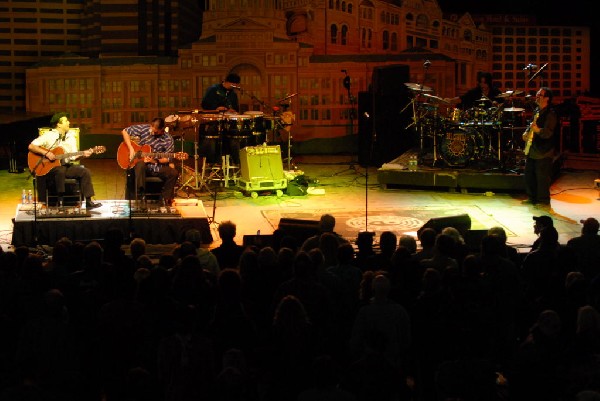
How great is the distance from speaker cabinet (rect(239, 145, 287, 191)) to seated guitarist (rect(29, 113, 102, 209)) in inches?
115

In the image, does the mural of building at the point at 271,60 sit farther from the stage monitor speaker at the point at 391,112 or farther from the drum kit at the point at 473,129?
the drum kit at the point at 473,129

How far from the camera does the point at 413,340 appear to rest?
19.8ft

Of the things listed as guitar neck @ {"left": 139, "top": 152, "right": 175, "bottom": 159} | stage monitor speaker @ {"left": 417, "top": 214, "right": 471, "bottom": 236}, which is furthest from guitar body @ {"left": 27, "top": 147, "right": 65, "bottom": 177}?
stage monitor speaker @ {"left": 417, "top": 214, "right": 471, "bottom": 236}

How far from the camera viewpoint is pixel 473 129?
1405cm

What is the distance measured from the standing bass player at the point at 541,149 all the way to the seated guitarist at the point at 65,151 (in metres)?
5.65

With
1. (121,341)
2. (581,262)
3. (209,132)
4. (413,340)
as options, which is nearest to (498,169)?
(209,132)

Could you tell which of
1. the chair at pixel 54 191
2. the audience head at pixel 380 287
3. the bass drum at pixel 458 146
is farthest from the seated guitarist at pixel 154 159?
the audience head at pixel 380 287

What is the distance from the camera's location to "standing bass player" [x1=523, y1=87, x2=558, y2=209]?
12562mm

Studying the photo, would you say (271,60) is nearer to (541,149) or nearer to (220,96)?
(220,96)

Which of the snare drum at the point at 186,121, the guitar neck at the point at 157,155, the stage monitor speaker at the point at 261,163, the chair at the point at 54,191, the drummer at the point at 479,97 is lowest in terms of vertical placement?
the chair at the point at 54,191

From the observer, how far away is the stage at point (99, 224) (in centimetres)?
1018

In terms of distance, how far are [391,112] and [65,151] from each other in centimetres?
676

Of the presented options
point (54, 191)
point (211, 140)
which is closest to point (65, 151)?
point (54, 191)

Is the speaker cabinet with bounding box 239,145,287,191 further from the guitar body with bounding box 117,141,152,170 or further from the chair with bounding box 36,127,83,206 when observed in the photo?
the chair with bounding box 36,127,83,206
